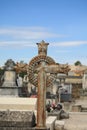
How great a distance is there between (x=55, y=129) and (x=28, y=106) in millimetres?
1145

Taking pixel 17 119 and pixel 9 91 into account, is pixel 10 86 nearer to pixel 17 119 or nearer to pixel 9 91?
pixel 9 91

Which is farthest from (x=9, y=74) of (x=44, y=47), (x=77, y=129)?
(x=77, y=129)

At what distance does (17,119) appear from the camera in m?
10.4

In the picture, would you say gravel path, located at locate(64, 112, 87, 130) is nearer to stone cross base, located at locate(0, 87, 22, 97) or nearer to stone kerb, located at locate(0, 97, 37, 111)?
stone kerb, located at locate(0, 97, 37, 111)

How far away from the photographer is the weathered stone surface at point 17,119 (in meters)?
10.3

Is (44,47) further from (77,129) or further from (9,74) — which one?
(9,74)

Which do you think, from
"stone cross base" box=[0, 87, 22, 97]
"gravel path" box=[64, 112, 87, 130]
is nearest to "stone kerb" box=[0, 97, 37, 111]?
"gravel path" box=[64, 112, 87, 130]

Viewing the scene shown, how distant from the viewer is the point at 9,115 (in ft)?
35.0

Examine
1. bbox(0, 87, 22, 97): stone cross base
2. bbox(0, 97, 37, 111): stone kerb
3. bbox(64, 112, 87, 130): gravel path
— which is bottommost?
bbox(64, 112, 87, 130): gravel path

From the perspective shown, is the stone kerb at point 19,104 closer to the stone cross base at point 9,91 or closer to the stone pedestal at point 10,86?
the stone pedestal at point 10,86

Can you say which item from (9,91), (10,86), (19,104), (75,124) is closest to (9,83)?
(10,86)

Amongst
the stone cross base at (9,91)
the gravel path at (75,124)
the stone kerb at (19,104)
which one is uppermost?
the stone cross base at (9,91)

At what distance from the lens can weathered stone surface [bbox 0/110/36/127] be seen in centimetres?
1026

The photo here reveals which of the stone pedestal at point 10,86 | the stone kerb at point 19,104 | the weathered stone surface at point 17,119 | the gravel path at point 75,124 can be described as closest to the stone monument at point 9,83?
the stone pedestal at point 10,86
